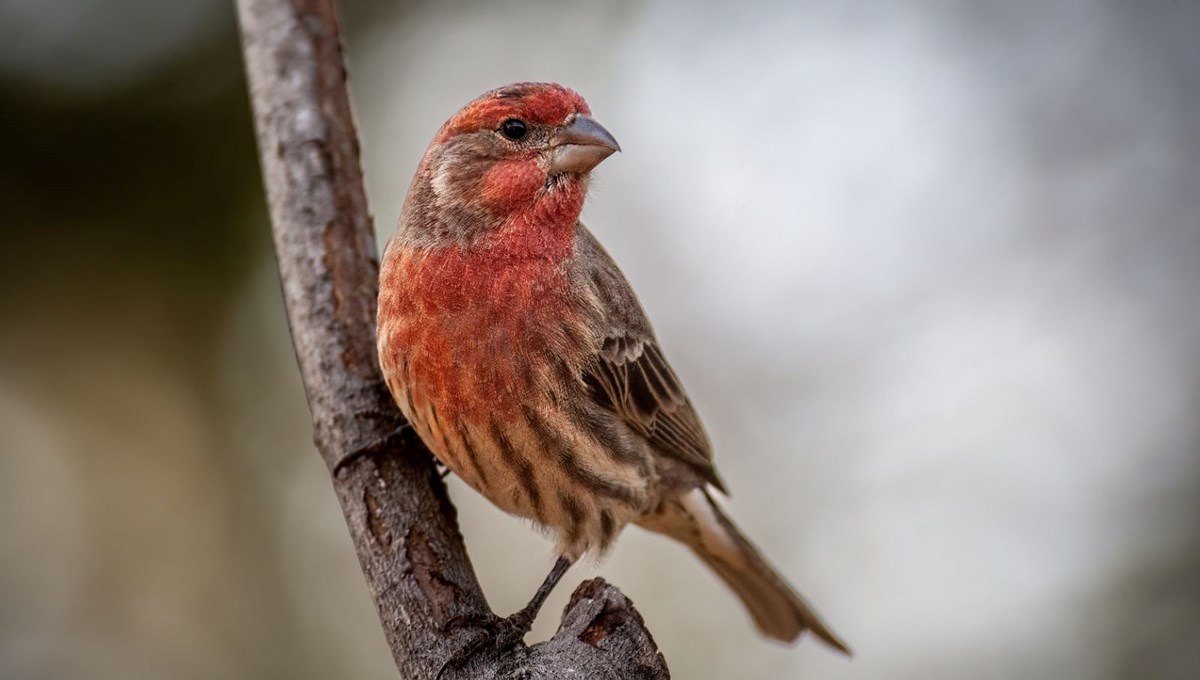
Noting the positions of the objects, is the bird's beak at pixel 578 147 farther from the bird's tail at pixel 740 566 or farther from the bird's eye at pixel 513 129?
the bird's tail at pixel 740 566

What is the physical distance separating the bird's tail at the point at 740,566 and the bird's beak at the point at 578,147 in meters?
1.58

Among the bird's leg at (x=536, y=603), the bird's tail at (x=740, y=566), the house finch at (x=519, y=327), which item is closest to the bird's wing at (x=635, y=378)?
the house finch at (x=519, y=327)

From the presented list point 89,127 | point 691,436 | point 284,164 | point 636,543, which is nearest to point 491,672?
point 691,436

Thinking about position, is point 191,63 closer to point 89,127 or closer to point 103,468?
point 89,127

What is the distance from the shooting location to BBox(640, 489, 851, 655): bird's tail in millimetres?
4703

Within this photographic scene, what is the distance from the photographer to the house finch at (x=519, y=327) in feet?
12.2

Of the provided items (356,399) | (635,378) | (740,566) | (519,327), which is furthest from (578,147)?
(740,566)

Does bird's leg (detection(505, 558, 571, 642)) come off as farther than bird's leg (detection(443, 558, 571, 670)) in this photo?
Yes

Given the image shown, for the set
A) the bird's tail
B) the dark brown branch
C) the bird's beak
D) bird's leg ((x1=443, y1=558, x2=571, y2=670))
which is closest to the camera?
the dark brown branch

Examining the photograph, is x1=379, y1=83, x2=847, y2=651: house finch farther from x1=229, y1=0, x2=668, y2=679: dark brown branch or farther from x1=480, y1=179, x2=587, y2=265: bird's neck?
x1=229, y1=0, x2=668, y2=679: dark brown branch

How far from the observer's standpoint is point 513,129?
3881 millimetres

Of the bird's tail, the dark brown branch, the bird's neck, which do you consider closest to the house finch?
the bird's neck

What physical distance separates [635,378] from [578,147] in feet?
3.17

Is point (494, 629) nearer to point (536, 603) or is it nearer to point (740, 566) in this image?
point (536, 603)
